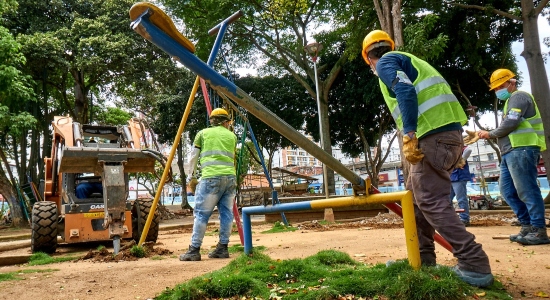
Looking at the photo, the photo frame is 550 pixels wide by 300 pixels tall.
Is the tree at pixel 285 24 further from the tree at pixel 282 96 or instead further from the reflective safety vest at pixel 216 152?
the reflective safety vest at pixel 216 152

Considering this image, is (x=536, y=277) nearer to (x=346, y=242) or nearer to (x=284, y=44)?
(x=346, y=242)

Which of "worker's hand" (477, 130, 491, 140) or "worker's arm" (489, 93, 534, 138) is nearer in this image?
"worker's hand" (477, 130, 491, 140)

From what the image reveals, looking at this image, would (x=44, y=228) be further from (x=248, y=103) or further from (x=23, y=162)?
(x=23, y=162)

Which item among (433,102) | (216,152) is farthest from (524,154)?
(216,152)

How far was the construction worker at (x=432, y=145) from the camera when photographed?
2645 mm

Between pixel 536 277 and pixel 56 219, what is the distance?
22.0 feet

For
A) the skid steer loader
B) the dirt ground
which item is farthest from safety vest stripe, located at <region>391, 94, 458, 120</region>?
the skid steer loader

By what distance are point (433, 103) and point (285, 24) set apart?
52.5 feet

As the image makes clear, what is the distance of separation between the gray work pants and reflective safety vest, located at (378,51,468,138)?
0.08 m

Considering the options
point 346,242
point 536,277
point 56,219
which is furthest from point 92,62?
point 536,277

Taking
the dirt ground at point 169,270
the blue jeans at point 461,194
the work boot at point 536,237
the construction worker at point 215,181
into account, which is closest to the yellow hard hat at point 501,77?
the work boot at point 536,237

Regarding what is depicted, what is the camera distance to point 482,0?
49.0 feet

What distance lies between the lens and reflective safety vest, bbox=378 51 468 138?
2.81 m

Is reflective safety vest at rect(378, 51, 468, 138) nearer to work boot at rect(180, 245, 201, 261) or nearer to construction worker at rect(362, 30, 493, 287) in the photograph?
construction worker at rect(362, 30, 493, 287)
